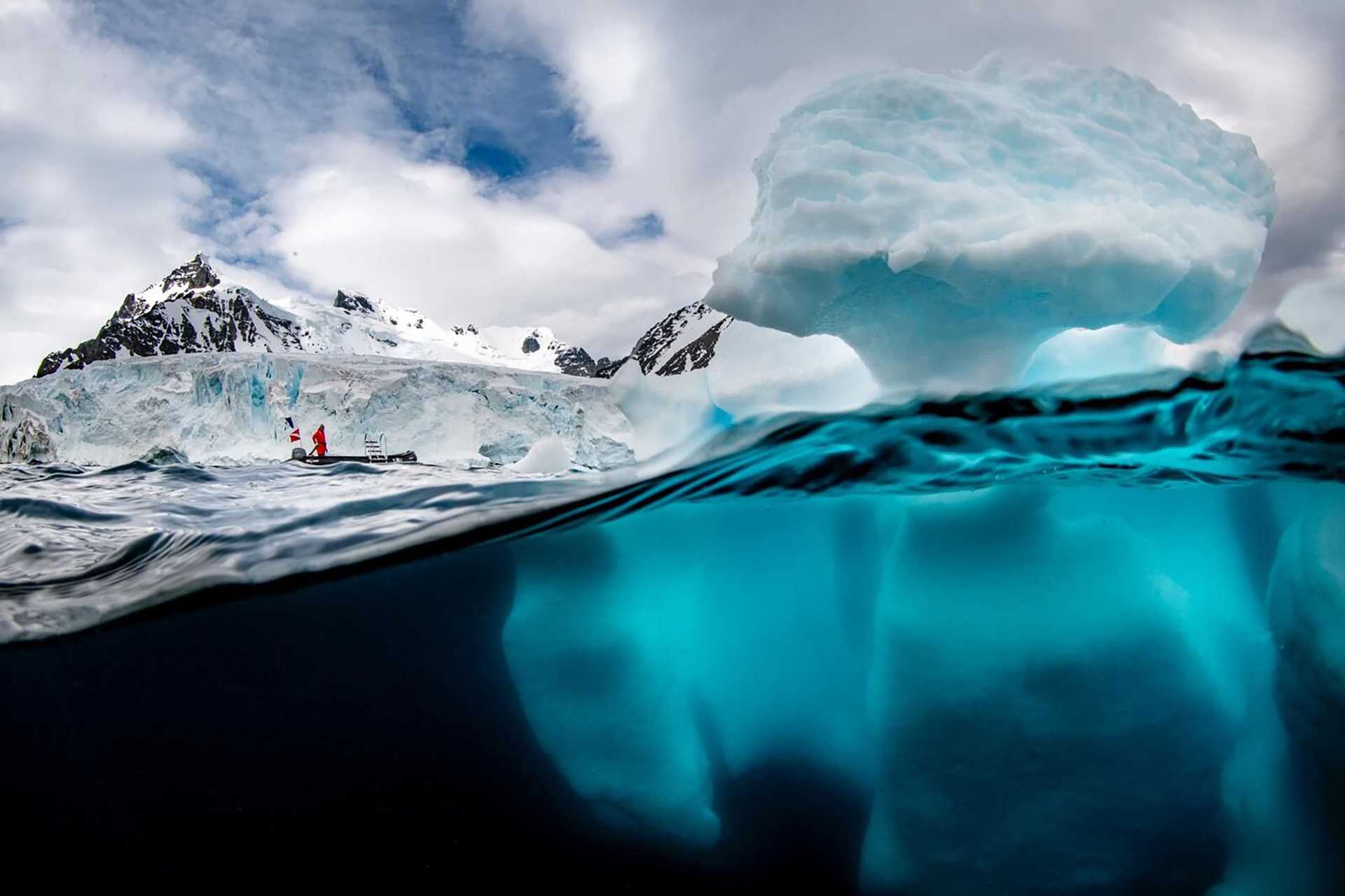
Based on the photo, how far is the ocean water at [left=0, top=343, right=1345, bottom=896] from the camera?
379 cm

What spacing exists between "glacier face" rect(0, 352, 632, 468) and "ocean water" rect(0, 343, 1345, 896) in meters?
25.8

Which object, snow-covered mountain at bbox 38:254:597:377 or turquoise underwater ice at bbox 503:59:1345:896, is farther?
snow-covered mountain at bbox 38:254:597:377

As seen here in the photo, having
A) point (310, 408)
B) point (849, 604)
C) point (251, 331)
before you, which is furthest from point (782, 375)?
point (251, 331)

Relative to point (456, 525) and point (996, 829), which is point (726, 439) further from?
point (996, 829)

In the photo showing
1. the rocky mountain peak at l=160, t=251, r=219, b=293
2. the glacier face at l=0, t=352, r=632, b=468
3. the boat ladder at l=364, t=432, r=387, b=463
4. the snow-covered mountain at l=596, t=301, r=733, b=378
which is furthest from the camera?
the rocky mountain peak at l=160, t=251, r=219, b=293

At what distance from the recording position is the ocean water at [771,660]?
149 inches

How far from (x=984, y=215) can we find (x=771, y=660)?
9.25 ft

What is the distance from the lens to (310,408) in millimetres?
33219

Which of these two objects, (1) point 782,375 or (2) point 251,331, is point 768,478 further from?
(2) point 251,331

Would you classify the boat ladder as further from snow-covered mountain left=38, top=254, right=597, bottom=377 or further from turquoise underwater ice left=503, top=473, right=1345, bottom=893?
snow-covered mountain left=38, top=254, right=597, bottom=377

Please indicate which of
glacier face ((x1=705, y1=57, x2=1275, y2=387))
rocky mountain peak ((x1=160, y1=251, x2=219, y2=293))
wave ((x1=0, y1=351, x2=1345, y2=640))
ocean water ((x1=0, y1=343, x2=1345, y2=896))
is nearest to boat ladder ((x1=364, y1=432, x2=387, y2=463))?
wave ((x1=0, y1=351, x2=1345, y2=640))

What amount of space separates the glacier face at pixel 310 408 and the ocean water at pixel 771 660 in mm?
25823

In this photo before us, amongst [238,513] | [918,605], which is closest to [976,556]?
[918,605]

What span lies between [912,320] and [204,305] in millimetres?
174787
